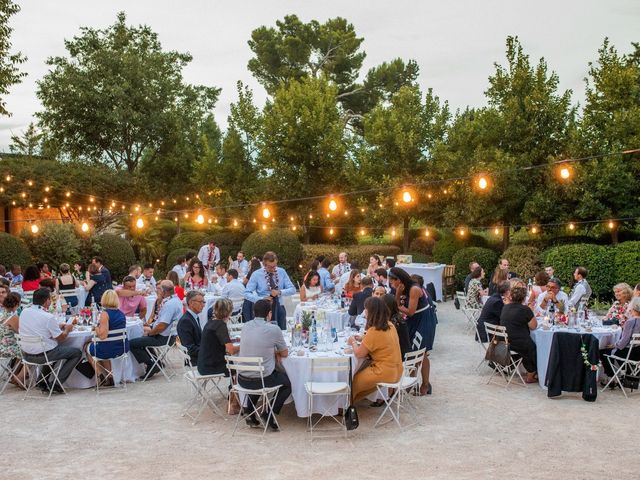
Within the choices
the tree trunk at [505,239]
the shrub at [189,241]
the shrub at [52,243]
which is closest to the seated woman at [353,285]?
the tree trunk at [505,239]

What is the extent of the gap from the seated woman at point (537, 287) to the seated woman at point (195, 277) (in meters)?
6.81

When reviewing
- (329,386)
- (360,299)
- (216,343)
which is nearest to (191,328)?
(216,343)

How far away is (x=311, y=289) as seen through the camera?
41.7 feet

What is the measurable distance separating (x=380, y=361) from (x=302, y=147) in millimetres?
18646

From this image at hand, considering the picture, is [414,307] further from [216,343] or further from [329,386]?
[216,343]

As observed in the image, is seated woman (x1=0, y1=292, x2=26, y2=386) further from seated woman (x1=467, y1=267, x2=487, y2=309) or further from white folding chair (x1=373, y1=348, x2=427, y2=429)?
seated woman (x1=467, y1=267, x2=487, y2=309)

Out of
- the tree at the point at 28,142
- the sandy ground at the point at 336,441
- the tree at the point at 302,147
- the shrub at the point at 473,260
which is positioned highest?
the tree at the point at 28,142

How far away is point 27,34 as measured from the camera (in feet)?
71.7

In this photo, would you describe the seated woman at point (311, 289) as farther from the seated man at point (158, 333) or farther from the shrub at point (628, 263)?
the shrub at point (628, 263)

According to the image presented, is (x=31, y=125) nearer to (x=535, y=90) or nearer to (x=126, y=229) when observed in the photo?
(x=126, y=229)

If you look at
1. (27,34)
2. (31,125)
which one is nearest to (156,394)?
(27,34)

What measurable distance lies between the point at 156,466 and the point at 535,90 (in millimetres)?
16808

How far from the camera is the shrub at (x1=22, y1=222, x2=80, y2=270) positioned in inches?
804

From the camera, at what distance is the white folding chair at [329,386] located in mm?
7277
